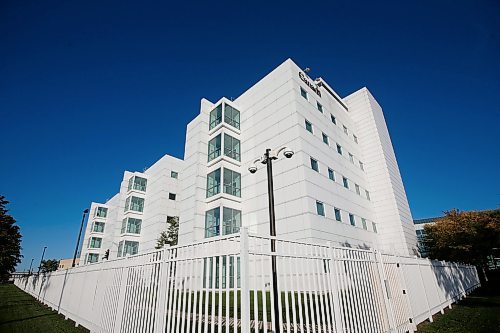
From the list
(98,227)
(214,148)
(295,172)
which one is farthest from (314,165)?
(98,227)

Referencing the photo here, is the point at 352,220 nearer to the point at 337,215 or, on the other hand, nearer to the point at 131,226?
the point at 337,215

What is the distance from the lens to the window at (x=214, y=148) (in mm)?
22303

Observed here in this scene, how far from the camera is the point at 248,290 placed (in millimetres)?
4039

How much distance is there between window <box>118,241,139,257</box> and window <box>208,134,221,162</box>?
17.7 metres

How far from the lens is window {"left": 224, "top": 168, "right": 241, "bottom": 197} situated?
2067cm

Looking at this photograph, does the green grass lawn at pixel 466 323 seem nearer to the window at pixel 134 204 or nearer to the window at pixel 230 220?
the window at pixel 230 220

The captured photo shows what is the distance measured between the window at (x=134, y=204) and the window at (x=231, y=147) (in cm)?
1885

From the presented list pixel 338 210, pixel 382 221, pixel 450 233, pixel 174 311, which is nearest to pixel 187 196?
pixel 338 210

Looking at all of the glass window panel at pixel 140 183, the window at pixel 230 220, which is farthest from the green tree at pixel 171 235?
the glass window panel at pixel 140 183

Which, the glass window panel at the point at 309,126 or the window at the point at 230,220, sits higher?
the glass window panel at the point at 309,126

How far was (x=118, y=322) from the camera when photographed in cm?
684

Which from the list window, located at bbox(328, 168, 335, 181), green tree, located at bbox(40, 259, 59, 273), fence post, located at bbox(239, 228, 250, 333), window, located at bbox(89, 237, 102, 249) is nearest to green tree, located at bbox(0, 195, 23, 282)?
fence post, located at bbox(239, 228, 250, 333)

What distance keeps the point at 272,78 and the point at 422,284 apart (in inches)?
736

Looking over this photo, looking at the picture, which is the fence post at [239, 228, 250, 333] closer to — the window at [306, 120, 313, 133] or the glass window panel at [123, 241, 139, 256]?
the window at [306, 120, 313, 133]
